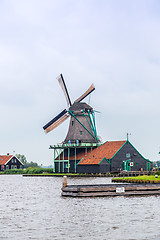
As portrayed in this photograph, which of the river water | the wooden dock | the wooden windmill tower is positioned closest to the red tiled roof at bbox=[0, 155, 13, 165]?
the wooden windmill tower

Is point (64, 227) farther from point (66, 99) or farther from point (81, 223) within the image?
point (66, 99)

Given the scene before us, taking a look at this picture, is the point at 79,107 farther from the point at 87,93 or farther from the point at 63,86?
the point at 63,86

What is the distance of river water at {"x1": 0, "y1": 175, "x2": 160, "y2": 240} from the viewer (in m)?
22.5

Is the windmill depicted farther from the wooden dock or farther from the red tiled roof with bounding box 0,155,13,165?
the wooden dock

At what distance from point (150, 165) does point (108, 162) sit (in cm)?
1201

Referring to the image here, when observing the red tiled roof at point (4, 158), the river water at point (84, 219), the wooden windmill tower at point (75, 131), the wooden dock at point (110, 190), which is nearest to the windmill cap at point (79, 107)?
the wooden windmill tower at point (75, 131)

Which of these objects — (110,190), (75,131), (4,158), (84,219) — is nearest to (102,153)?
(75,131)

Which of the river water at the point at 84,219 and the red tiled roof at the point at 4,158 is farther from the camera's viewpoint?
the red tiled roof at the point at 4,158

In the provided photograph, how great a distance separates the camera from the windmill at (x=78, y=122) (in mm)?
103500

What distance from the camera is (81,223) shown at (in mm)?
25922

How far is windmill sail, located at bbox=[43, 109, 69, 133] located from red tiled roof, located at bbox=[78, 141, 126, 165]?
10194mm

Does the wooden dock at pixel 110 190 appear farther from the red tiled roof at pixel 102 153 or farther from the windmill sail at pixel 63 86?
the windmill sail at pixel 63 86

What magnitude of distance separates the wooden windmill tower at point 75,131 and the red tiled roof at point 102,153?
94.8 inches

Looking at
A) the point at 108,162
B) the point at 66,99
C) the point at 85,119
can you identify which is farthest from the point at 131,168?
the point at 66,99
